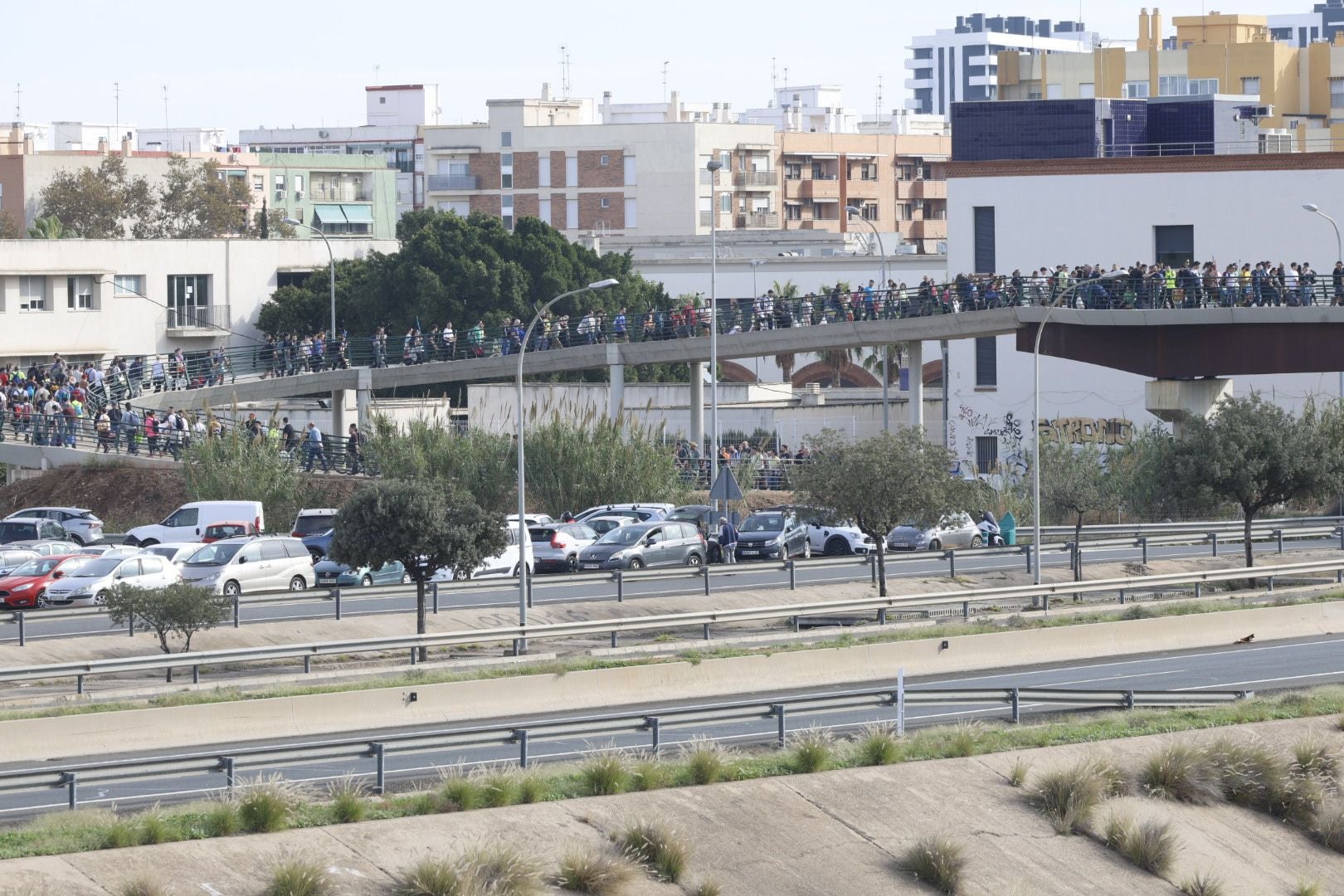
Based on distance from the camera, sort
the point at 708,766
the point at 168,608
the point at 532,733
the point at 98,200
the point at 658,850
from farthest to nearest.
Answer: the point at 98,200, the point at 168,608, the point at 532,733, the point at 708,766, the point at 658,850

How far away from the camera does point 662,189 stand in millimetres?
121188

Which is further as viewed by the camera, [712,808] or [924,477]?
[924,477]

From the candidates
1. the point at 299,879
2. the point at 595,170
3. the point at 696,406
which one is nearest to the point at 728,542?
the point at 696,406

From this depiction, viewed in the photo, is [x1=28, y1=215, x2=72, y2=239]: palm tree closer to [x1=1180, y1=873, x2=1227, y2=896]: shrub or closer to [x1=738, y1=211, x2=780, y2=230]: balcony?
[x1=738, y1=211, x2=780, y2=230]: balcony

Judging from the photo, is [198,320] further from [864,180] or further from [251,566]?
[864,180]

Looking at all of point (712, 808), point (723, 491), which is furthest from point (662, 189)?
point (712, 808)

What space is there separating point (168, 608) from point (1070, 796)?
49.6ft

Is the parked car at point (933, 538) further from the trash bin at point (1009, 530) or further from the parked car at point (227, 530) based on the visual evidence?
the parked car at point (227, 530)

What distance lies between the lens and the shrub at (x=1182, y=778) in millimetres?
22266

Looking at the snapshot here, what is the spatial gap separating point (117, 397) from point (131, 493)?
8.97 m

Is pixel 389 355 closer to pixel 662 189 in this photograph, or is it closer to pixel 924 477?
pixel 924 477

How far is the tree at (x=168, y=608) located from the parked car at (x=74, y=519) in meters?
17.6

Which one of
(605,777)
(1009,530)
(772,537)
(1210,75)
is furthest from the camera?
(1210,75)

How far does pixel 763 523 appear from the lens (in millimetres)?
45844
